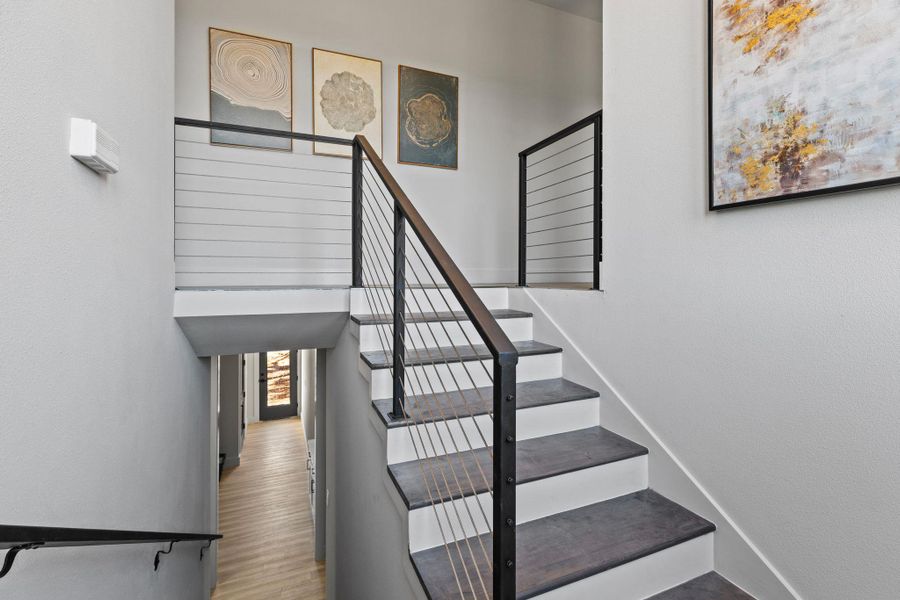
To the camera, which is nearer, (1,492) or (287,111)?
(1,492)

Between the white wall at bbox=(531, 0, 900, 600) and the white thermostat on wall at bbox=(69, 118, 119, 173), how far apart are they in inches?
82.6

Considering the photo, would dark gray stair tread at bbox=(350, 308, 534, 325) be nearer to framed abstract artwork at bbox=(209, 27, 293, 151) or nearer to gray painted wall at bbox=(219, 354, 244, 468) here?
framed abstract artwork at bbox=(209, 27, 293, 151)

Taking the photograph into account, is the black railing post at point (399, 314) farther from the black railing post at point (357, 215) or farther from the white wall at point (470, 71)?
the white wall at point (470, 71)

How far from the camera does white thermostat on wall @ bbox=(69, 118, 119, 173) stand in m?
1.23

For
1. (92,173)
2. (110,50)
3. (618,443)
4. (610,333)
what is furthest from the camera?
(610,333)

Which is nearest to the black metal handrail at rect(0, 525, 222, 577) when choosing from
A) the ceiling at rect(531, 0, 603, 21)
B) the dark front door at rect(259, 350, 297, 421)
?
the ceiling at rect(531, 0, 603, 21)

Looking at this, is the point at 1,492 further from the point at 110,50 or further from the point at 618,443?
the point at 618,443

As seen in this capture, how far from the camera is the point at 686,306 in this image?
183 cm

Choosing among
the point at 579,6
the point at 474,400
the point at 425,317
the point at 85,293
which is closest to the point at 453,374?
the point at 474,400

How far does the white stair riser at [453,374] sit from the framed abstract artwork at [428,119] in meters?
2.32

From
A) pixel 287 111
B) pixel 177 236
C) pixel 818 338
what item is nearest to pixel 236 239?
pixel 177 236

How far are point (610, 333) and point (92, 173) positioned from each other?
2.20m

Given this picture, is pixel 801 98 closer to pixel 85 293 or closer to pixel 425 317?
pixel 425 317

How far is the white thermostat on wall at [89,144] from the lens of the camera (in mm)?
1231
